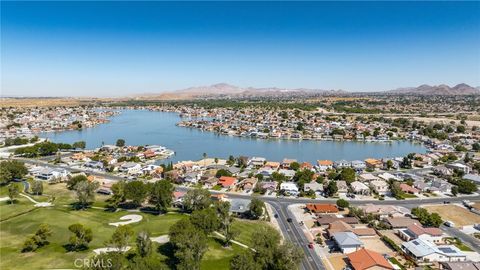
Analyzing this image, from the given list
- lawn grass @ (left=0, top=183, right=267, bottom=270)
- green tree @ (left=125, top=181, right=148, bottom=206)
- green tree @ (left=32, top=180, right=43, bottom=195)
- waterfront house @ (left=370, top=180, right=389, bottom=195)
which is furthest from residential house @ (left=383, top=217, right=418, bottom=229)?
green tree @ (left=32, top=180, right=43, bottom=195)

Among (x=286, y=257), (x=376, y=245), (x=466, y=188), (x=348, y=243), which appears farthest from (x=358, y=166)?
(x=286, y=257)

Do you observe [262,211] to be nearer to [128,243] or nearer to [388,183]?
[128,243]

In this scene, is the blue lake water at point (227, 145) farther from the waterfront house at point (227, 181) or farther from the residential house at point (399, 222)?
the residential house at point (399, 222)

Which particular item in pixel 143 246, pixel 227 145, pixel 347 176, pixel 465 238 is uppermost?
pixel 143 246

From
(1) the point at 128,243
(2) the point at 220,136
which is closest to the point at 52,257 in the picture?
(1) the point at 128,243

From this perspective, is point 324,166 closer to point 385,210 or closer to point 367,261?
point 385,210

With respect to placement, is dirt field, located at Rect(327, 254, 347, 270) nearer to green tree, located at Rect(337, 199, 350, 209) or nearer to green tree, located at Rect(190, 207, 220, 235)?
green tree, located at Rect(190, 207, 220, 235)

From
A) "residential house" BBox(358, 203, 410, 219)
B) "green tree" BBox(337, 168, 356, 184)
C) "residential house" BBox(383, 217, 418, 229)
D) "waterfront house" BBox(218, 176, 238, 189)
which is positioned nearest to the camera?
"residential house" BBox(383, 217, 418, 229)
